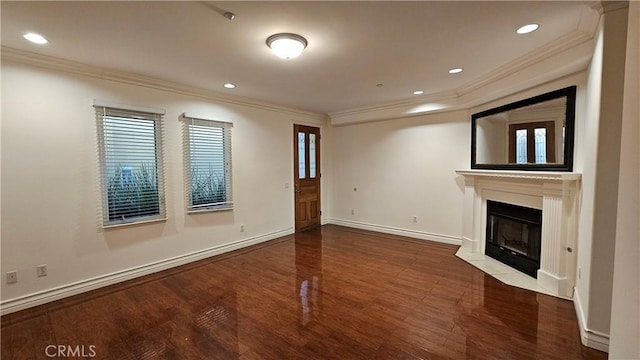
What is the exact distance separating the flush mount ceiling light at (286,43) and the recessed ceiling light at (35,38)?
2.00m

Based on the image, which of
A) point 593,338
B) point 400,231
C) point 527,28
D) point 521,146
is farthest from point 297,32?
point 400,231

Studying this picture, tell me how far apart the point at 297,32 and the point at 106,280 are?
11.7 ft

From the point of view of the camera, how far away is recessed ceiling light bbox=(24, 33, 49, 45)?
7.98 ft

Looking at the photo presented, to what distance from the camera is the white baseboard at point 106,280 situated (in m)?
2.80

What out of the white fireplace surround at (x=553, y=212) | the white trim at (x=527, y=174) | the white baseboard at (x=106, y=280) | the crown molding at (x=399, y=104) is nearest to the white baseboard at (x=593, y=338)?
the white fireplace surround at (x=553, y=212)

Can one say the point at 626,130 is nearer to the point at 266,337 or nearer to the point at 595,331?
the point at 595,331

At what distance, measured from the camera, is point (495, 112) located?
13.1 feet

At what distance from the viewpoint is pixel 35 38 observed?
2490 mm

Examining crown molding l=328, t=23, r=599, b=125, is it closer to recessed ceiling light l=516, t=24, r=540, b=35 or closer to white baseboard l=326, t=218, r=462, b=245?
recessed ceiling light l=516, t=24, r=540, b=35

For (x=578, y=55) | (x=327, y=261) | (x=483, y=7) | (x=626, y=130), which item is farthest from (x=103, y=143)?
(x=578, y=55)

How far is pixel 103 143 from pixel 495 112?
5144 mm

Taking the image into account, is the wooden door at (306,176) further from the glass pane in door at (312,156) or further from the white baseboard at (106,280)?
the white baseboard at (106,280)

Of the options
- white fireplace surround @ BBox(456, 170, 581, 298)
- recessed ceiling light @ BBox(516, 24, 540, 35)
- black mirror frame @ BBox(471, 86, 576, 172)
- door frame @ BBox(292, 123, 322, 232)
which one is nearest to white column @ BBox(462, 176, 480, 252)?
white fireplace surround @ BBox(456, 170, 581, 298)

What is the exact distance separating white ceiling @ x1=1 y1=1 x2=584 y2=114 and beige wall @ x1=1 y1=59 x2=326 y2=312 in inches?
14.4
